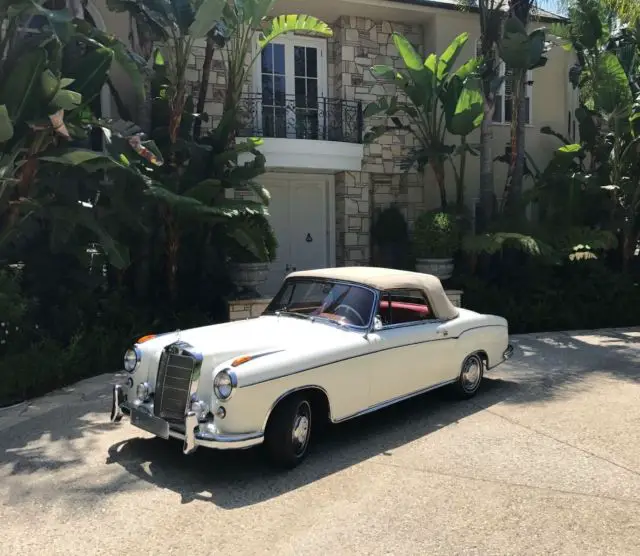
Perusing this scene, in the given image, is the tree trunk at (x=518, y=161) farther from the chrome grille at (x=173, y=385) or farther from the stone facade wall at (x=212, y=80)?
the chrome grille at (x=173, y=385)

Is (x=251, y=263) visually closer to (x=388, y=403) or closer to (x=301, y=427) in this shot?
(x=388, y=403)

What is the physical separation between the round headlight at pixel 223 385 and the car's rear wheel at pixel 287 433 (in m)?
0.46

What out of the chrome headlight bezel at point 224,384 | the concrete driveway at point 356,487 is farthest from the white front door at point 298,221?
the chrome headlight bezel at point 224,384

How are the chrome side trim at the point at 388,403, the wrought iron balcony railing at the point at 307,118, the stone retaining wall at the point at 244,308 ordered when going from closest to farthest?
the chrome side trim at the point at 388,403 < the stone retaining wall at the point at 244,308 < the wrought iron balcony railing at the point at 307,118

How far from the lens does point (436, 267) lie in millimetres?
11125

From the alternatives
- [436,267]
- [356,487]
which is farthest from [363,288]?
[436,267]

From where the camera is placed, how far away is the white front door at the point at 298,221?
509 inches

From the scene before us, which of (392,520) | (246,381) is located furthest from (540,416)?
(246,381)

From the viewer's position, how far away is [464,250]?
1112 centimetres

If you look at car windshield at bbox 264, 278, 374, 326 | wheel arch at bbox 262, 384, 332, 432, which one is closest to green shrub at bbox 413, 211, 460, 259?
car windshield at bbox 264, 278, 374, 326

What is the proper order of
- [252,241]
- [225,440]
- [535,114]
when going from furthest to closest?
[535,114] < [252,241] < [225,440]

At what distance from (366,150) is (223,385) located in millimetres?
9647

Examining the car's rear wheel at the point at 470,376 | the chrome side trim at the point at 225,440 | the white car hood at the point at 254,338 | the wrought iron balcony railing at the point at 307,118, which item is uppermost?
the wrought iron balcony railing at the point at 307,118

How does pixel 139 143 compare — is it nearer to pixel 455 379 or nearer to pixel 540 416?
pixel 455 379
